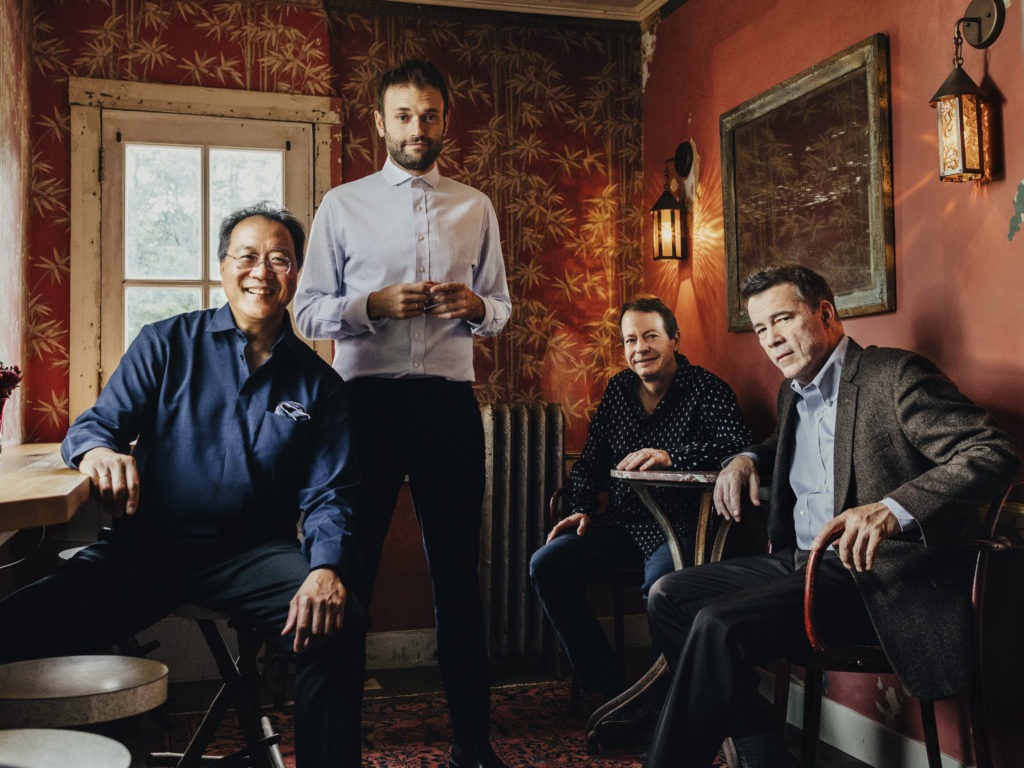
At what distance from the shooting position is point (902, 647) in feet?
6.49

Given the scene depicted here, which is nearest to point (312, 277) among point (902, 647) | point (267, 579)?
point (267, 579)

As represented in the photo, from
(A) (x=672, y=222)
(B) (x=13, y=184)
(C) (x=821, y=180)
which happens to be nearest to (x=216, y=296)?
(B) (x=13, y=184)

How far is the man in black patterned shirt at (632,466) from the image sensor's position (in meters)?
2.83

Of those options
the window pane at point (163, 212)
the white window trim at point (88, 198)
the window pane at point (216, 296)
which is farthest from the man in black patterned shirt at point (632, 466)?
the white window trim at point (88, 198)

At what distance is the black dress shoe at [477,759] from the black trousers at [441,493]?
0.02 meters

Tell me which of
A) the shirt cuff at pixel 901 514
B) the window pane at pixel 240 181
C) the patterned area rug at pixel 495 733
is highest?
the window pane at pixel 240 181

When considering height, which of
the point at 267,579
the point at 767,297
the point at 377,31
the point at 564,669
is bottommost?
the point at 564,669

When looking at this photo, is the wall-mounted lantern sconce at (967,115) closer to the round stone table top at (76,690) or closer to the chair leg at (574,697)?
the chair leg at (574,697)

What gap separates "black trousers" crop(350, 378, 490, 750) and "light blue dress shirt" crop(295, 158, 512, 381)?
77mm

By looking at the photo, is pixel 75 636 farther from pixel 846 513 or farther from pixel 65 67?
pixel 65 67

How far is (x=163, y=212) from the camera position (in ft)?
12.0

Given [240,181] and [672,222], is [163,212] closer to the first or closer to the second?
[240,181]

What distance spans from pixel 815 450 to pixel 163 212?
2.66 meters

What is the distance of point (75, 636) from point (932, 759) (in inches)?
74.9
